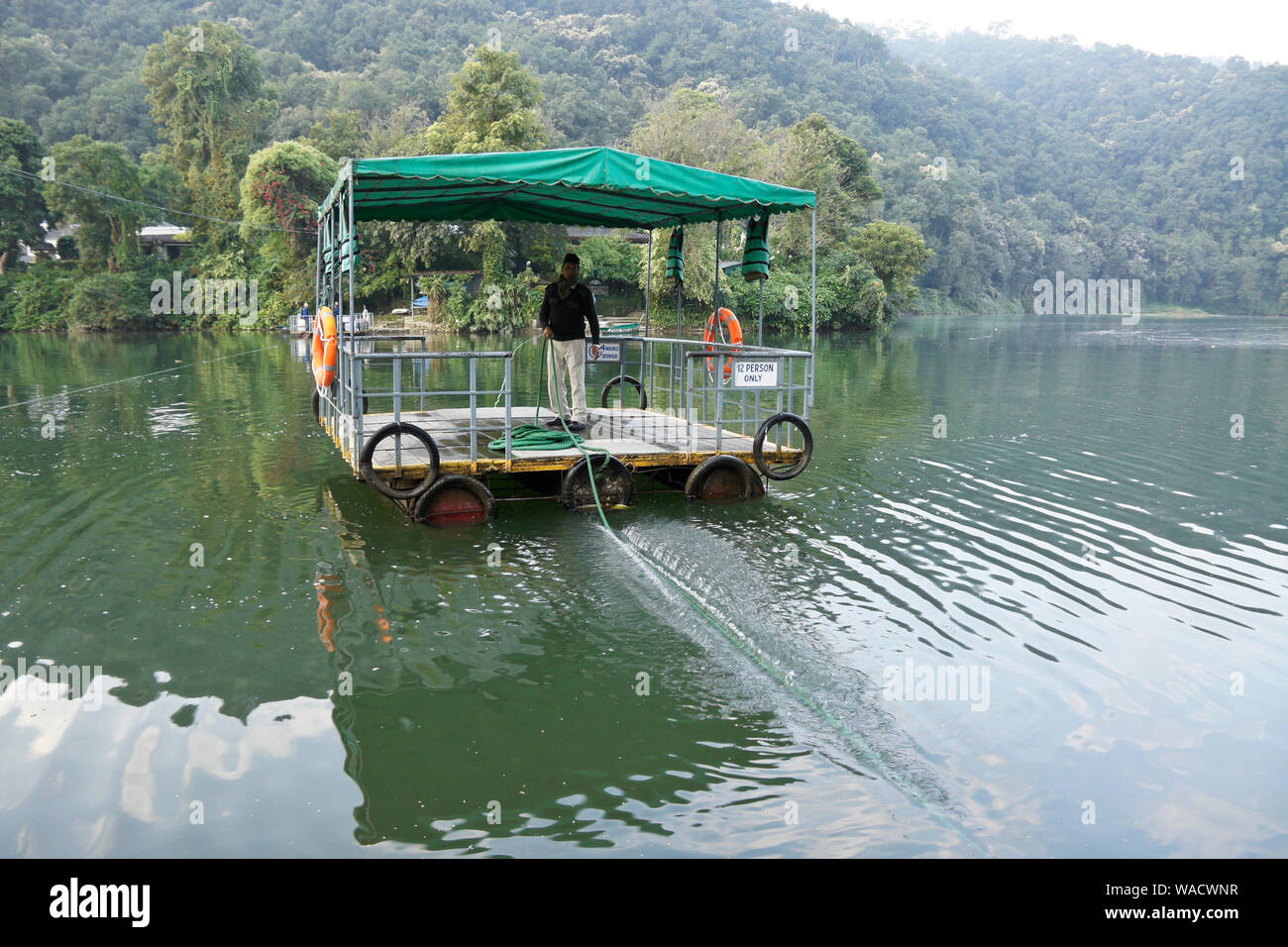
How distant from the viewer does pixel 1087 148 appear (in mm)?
143375

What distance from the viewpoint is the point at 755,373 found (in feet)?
34.8

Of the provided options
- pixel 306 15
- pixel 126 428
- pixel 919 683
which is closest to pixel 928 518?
pixel 919 683

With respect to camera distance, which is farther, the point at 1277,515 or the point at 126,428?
the point at 126,428

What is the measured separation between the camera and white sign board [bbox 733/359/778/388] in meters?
10.5

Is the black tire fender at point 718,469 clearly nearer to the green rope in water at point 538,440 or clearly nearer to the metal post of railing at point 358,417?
the green rope in water at point 538,440

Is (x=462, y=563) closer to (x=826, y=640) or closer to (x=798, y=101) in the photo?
(x=826, y=640)

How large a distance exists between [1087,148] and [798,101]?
152 feet

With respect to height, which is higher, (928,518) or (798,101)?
(798,101)

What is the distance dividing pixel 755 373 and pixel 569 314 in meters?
2.39

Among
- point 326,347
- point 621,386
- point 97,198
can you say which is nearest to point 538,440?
point 326,347

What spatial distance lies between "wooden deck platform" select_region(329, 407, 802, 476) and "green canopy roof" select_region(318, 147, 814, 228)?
8.16ft

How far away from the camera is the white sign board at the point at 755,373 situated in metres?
10.5

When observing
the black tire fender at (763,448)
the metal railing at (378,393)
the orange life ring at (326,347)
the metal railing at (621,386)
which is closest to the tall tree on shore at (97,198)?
the metal railing at (621,386)
